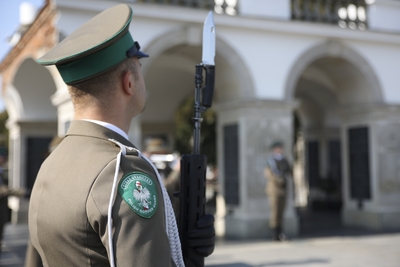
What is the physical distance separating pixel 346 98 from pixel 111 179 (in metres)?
10.6

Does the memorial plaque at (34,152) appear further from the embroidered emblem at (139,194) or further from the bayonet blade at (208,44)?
the embroidered emblem at (139,194)

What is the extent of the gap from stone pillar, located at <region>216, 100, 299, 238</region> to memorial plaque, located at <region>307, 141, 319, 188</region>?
19.1ft

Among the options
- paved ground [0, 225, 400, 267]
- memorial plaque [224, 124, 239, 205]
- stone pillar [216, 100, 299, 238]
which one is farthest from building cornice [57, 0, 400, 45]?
paved ground [0, 225, 400, 267]

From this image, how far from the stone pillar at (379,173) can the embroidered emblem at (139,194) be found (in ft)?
32.0

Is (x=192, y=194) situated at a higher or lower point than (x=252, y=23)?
lower

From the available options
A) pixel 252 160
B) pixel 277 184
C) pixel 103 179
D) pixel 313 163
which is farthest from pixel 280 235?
pixel 103 179

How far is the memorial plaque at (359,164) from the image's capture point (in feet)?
34.3

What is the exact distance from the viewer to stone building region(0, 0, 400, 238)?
8812 millimetres

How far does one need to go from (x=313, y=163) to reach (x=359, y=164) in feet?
14.8

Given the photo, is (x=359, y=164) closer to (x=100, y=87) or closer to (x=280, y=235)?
(x=280, y=235)

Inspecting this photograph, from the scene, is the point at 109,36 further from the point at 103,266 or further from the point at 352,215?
the point at 352,215

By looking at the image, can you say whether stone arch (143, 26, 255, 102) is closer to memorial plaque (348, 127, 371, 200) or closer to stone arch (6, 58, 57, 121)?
memorial plaque (348, 127, 371, 200)

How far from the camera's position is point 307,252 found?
7.63 metres

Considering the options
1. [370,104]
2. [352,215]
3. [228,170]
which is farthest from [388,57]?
[228,170]
